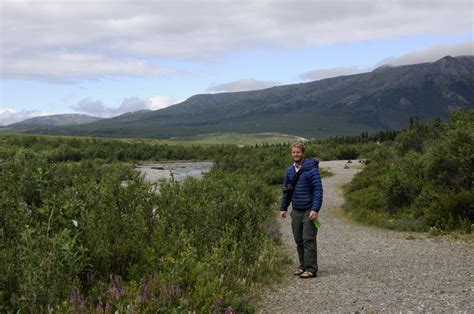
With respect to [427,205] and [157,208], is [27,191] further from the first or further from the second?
[427,205]

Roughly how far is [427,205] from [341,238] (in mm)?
3787

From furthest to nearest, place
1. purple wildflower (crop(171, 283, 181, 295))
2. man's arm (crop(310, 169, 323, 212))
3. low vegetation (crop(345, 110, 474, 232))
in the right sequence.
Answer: low vegetation (crop(345, 110, 474, 232))
man's arm (crop(310, 169, 323, 212))
purple wildflower (crop(171, 283, 181, 295))

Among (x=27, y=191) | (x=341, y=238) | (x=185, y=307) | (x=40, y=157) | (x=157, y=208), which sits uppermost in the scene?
(x=40, y=157)

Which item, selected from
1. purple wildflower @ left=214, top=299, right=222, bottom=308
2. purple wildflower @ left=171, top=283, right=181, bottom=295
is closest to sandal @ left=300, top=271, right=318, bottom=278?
purple wildflower @ left=214, top=299, right=222, bottom=308

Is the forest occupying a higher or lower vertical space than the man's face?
lower

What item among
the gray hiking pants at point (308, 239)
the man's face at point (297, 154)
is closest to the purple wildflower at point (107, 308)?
the gray hiking pants at point (308, 239)

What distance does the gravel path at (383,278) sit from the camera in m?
7.51

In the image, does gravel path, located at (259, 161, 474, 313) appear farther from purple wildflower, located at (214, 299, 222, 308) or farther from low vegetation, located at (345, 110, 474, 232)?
purple wildflower, located at (214, 299, 222, 308)

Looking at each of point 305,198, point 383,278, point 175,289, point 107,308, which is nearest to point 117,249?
point 175,289

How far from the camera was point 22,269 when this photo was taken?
5531 millimetres

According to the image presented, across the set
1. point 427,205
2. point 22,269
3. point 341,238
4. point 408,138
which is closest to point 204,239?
point 22,269

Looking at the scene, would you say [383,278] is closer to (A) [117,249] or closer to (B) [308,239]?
(B) [308,239]

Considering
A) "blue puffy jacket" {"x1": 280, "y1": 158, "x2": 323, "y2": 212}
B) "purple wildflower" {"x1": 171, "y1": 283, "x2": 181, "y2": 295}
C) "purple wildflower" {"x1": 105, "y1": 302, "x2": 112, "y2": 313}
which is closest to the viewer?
"purple wildflower" {"x1": 105, "y1": 302, "x2": 112, "y2": 313}

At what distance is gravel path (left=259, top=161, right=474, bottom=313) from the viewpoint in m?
7.51
